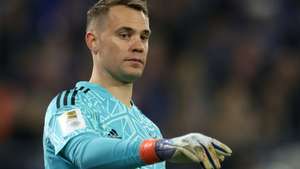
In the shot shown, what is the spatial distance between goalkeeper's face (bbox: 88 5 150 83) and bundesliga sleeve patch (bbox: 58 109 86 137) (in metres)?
0.60

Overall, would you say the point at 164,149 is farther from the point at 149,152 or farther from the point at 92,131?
the point at 92,131

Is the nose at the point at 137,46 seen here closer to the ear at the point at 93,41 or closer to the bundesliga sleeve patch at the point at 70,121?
the ear at the point at 93,41

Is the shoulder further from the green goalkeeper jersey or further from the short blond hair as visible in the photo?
the short blond hair

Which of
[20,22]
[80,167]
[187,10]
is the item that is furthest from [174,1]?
[80,167]

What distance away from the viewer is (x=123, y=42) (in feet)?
19.1

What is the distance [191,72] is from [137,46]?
6.57 metres

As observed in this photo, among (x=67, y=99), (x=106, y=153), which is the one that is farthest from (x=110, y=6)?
(x=106, y=153)

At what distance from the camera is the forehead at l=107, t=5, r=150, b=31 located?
5.84 m

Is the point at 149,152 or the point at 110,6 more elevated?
the point at 110,6

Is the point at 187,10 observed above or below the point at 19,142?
above

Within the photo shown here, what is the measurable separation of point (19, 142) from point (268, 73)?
349cm

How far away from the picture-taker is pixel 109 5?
591cm

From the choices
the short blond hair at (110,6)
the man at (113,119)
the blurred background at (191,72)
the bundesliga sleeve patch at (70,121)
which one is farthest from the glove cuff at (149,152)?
the blurred background at (191,72)

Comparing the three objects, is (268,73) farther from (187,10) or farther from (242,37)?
(187,10)
